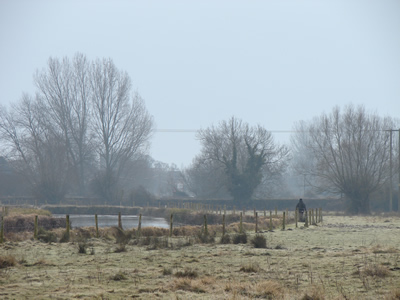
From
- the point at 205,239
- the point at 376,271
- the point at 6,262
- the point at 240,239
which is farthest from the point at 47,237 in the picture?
the point at 376,271

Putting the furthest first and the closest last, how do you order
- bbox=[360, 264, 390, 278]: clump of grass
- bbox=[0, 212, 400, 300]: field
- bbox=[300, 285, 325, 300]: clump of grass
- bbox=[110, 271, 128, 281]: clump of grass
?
bbox=[110, 271, 128, 281]: clump of grass
bbox=[360, 264, 390, 278]: clump of grass
bbox=[0, 212, 400, 300]: field
bbox=[300, 285, 325, 300]: clump of grass

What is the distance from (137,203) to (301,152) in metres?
63.1

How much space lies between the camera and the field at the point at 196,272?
38.0ft

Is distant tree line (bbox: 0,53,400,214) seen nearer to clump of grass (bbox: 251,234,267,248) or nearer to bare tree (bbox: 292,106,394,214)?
bare tree (bbox: 292,106,394,214)

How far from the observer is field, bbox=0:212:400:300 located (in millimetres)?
11570

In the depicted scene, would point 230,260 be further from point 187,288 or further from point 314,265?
point 187,288

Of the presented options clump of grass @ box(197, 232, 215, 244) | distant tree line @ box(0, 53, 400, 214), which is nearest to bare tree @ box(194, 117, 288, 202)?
distant tree line @ box(0, 53, 400, 214)

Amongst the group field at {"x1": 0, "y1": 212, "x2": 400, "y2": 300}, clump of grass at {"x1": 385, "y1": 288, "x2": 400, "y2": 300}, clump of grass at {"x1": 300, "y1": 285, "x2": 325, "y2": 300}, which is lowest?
field at {"x1": 0, "y1": 212, "x2": 400, "y2": 300}

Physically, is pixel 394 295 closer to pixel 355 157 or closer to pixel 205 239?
pixel 205 239

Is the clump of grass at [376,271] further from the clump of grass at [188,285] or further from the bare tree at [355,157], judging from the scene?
the bare tree at [355,157]

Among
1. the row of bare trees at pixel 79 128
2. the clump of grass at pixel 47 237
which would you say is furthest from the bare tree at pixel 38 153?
the clump of grass at pixel 47 237

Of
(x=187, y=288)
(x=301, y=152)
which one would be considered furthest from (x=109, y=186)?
(x=187, y=288)

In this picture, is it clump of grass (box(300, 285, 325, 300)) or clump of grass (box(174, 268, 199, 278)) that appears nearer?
clump of grass (box(300, 285, 325, 300))

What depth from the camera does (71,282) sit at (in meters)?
12.9
